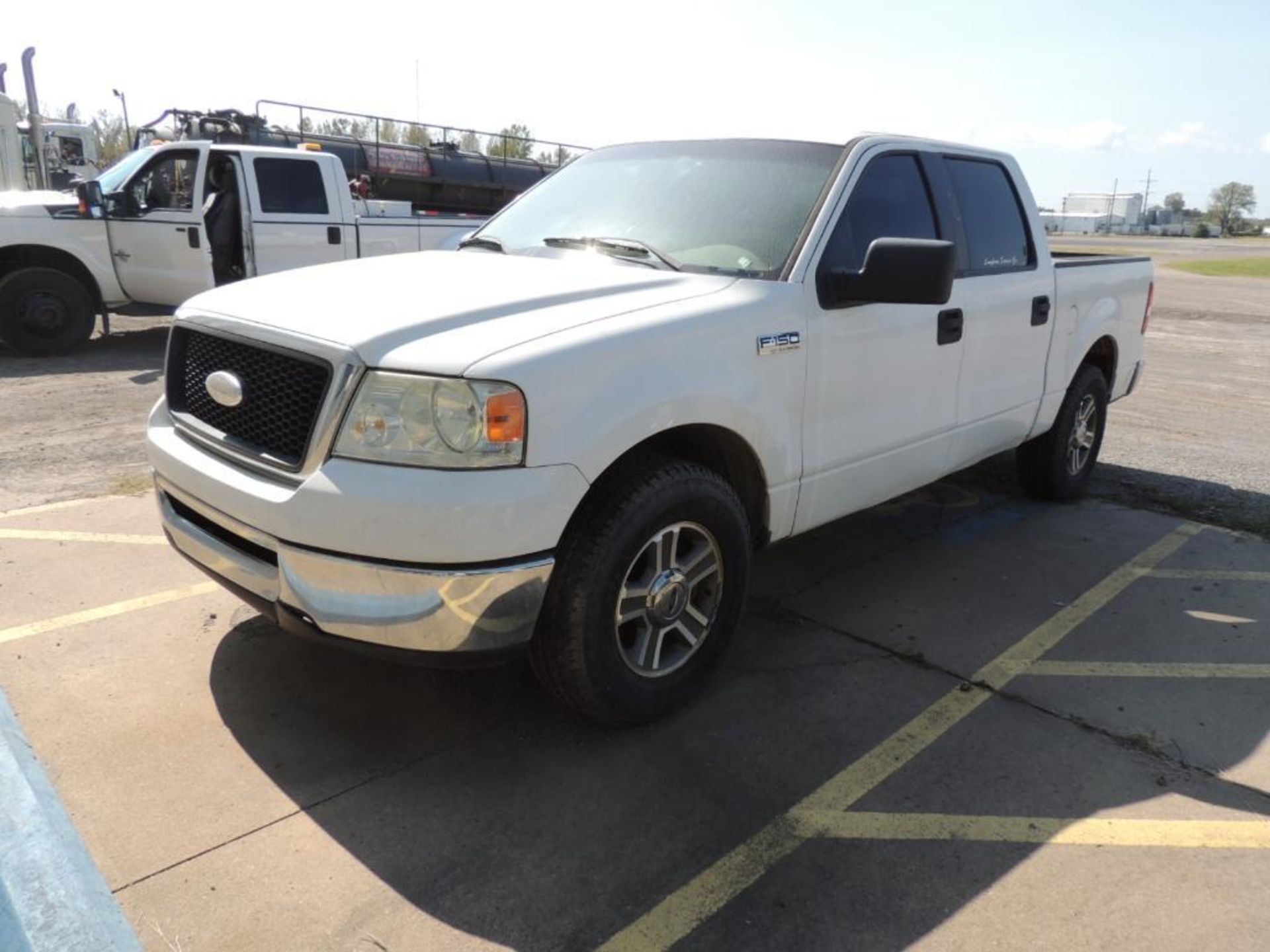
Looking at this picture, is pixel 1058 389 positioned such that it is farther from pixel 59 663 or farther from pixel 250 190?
pixel 250 190

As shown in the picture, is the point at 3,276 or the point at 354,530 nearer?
the point at 354,530

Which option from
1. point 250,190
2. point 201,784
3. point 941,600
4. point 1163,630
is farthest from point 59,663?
point 250,190

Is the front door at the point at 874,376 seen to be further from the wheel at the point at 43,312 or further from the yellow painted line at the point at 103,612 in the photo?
the wheel at the point at 43,312

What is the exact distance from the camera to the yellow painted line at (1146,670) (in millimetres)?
3730

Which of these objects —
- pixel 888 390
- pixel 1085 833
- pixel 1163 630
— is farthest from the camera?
→ pixel 1163 630

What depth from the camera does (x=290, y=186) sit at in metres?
10.1

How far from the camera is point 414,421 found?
2.57m

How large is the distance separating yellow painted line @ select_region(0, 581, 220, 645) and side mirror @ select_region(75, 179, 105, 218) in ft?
22.9

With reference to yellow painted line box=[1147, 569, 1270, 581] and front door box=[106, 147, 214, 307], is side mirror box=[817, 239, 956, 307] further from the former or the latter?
front door box=[106, 147, 214, 307]

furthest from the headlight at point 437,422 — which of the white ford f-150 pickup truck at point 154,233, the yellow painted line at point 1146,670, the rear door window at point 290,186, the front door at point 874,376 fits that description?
the rear door window at point 290,186

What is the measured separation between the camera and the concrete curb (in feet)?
6.72

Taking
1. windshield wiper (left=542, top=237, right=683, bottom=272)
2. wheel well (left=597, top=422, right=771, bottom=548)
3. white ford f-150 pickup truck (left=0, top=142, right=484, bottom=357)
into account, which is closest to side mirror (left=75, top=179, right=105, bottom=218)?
white ford f-150 pickup truck (left=0, top=142, right=484, bottom=357)

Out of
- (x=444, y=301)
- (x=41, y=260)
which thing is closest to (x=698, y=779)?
(x=444, y=301)

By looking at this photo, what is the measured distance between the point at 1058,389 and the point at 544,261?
3192 mm
